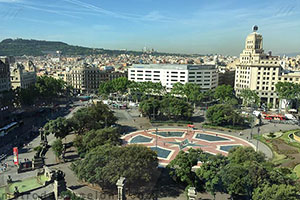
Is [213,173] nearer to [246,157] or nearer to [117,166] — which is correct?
[246,157]

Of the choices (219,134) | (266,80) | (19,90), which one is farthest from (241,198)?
(19,90)

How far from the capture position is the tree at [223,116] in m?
55.7

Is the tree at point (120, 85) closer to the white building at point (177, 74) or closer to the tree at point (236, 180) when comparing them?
the white building at point (177, 74)

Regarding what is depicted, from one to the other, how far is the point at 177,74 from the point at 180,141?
46.8 metres

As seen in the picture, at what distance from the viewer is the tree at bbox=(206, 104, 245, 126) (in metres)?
55.7

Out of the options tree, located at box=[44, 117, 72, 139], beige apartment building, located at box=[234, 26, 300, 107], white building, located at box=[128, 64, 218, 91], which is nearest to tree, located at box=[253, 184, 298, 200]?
tree, located at box=[44, 117, 72, 139]

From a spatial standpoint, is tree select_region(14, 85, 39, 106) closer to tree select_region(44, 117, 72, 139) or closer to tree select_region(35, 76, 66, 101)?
tree select_region(35, 76, 66, 101)

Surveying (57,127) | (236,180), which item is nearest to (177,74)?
(57,127)

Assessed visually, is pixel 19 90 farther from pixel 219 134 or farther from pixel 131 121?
pixel 219 134

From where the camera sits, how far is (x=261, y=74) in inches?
3179

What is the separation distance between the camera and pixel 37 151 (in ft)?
132

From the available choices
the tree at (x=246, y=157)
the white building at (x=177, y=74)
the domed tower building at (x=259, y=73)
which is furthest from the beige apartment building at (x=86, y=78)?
the tree at (x=246, y=157)

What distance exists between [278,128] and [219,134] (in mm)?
15532

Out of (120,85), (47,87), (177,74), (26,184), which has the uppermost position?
(177,74)
